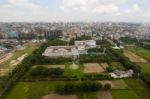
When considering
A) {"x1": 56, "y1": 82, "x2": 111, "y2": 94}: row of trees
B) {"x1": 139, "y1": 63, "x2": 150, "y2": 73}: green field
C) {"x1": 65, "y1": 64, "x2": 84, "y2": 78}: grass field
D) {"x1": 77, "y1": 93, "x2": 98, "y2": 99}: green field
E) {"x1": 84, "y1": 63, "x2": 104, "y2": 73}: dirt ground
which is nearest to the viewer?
{"x1": 77, "y1": 93, "x2": 98, "y2": 99}: green field

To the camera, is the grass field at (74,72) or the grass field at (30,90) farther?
the grass field at (74,72)

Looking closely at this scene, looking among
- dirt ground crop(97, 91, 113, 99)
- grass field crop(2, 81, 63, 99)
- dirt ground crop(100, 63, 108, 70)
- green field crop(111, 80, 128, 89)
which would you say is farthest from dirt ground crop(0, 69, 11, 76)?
green field crop(111, 80, 128, 89)

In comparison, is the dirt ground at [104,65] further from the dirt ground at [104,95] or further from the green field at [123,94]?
the dirt ground at [104,95]

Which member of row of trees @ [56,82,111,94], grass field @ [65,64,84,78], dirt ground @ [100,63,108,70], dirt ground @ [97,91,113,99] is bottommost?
grass field @ [65,64,84,78]

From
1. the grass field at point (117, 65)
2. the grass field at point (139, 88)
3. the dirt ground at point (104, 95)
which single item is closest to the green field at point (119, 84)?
the grass field at point (139, 88)

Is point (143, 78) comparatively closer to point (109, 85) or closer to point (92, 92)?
point (109, 85)

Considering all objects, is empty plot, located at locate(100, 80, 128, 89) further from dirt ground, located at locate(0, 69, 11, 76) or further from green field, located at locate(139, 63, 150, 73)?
dirt ground, located at locate(0, 69, 11, 76)

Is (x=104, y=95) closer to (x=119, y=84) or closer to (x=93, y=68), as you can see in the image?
(x=119, y=84)
